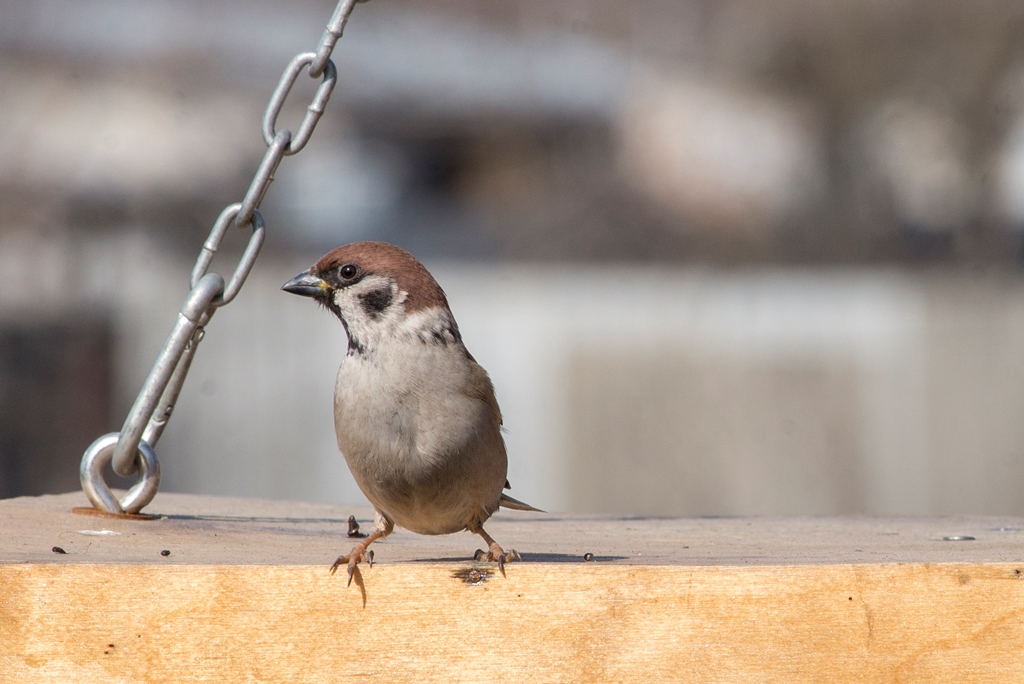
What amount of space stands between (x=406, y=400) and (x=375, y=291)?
24cm

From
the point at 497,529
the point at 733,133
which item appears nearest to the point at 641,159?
the point at 733,133

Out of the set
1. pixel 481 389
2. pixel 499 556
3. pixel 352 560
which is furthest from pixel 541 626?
pixel 481 389

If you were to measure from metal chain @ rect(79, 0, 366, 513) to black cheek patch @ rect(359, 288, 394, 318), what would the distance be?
1.34 feet

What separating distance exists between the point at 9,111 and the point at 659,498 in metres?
4.58

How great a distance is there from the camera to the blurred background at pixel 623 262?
726cm

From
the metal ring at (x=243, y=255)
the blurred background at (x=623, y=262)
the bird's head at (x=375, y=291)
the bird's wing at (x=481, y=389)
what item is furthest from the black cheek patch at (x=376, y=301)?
the blurred background at (x=623, y=262)

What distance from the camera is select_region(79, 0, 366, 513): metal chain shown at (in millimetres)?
2689

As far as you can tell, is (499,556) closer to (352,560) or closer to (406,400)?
(352,560)

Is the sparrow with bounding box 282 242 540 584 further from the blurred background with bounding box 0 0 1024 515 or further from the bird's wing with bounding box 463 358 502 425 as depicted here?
the blurred background with bounding box 0 0 1024 515

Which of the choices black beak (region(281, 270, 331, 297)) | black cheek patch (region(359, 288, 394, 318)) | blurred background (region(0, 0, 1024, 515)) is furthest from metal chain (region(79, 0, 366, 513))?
blurred background (region(0, 0, 1024, 515))

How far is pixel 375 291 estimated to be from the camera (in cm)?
244

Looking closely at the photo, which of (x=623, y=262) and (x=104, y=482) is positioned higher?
(x=623, y=262)

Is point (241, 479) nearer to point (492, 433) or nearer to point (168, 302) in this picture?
point (168, 302)

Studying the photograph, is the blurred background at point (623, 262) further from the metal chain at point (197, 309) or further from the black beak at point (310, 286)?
the black beak at point (310, 286)
